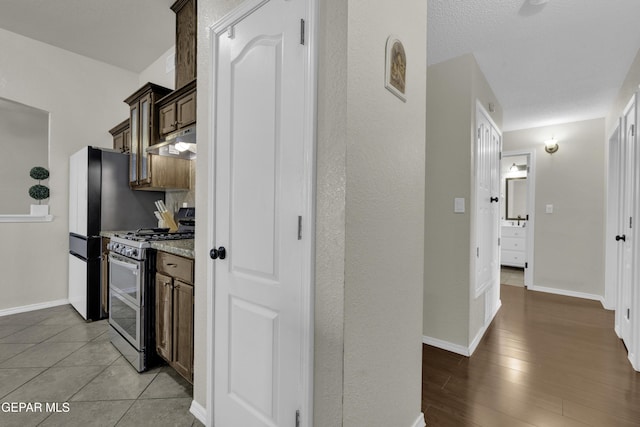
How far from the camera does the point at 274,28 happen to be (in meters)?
1.21

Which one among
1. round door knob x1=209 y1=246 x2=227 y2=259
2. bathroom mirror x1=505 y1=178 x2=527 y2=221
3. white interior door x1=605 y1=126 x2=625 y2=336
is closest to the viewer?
round door knob x1=209 y1=246 x2=227 y2=259

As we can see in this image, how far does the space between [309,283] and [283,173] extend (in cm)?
44

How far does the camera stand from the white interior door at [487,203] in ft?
8.62

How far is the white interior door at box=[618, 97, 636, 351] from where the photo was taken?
2.47 metres

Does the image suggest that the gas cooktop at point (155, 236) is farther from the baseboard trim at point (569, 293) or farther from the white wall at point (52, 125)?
the baseboard trim at point (569, 293)

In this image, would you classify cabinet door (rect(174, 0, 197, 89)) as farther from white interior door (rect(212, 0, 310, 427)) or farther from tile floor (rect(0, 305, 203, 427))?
tile floor (rect(0, 305, 203, 427))

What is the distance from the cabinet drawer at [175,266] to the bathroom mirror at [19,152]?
359 centimetres

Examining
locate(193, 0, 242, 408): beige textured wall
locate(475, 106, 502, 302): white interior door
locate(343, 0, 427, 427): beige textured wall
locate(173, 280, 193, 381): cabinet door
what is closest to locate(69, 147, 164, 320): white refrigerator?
locate(173, 280, 193, 381): cabinet door

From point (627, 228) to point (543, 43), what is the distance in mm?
1824

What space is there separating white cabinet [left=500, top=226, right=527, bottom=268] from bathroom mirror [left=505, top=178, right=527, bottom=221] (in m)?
0.59

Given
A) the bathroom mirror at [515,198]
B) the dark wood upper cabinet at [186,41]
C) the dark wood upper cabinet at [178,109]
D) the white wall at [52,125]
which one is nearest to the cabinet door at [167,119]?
the dark wood upper cabinet at [178,109]

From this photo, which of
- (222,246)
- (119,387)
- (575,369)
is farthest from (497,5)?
(119,387)

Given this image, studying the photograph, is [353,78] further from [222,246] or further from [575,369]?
[575,369]

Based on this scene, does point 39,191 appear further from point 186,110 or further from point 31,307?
point 186,110
